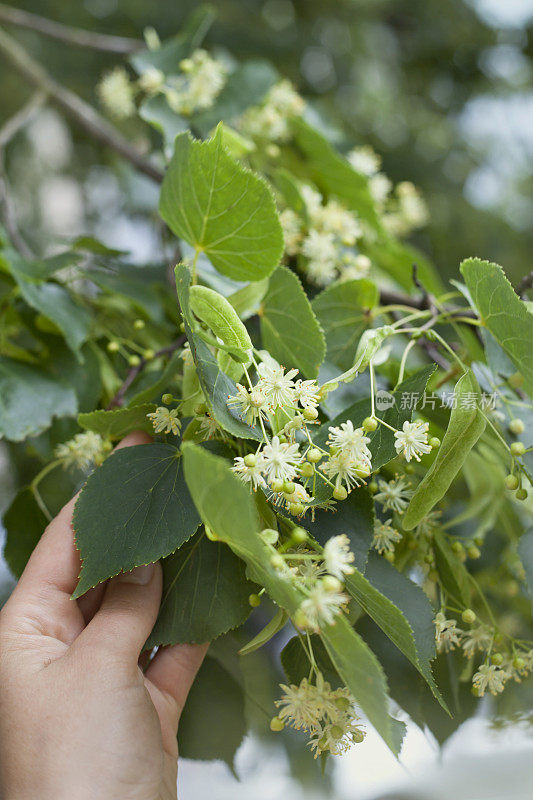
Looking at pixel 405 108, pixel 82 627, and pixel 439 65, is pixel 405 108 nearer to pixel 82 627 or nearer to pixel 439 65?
pixel 439 65

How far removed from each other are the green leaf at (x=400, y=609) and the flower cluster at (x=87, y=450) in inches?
7.7

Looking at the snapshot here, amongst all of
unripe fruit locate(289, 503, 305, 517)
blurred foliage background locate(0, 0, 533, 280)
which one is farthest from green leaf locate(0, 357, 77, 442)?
blurred foliage background locate(0, 0, 533, 280)

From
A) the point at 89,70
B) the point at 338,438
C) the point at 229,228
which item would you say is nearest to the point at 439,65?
the point at 89,70

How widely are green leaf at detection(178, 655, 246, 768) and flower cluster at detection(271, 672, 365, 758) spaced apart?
124mm

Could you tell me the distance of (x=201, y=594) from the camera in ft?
1.22

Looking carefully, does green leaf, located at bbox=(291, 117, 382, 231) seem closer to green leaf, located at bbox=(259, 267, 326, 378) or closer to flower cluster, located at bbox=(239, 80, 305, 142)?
flower cluster, located at bbox=(239, 80, 305, 142)

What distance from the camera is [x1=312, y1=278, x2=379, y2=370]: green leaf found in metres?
0.48

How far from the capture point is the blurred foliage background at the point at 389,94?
121 cm

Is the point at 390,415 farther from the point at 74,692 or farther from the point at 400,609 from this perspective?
the point at 74,692

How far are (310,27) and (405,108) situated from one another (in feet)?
0.89

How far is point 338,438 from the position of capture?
315 millimetres

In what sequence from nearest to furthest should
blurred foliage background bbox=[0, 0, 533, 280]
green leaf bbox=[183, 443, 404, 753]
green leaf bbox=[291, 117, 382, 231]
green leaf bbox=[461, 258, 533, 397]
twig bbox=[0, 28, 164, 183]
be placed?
1. green leaf bbox=[183, 443, 404, 753]
2. green leaf bbox=[461, 258, 533, 397]
3. green leaf bbox=[291, 117, 382, 231]
4. twig bbox=[0, 28, 164, 183]
5. blurred foliage background bbox=[0, 0, 533, 280]

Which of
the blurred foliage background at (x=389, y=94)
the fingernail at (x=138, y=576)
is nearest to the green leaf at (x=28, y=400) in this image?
the fingernail at (x=138, y=576)

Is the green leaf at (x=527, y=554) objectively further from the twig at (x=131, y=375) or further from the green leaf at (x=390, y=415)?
the twig at (x=131, y=375)
